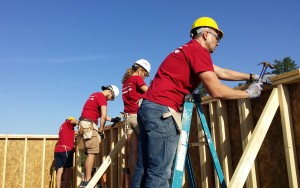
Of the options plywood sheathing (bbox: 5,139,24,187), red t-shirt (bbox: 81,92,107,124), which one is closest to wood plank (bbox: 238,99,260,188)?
red t-shirt (bbox: 81,92,107,124)

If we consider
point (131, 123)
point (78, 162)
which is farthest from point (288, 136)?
point (78, 162)

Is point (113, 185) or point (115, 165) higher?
point (115, 165)

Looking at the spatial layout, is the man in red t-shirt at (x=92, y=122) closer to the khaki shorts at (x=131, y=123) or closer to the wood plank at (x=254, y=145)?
the khaki shorts at (x=131, y=123)

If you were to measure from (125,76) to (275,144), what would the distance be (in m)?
2.45

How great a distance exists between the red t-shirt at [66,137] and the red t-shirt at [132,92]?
3.62 meters

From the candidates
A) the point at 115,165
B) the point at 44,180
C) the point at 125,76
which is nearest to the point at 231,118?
the point at 125,76

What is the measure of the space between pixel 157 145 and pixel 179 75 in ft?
1.97

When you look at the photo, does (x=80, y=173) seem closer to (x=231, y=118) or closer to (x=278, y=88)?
(x=231, y=118)

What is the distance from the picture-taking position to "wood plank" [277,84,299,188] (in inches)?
119

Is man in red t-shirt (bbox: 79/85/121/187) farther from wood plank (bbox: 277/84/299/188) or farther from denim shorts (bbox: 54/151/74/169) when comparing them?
wood plank (bbox: 277/84/299/188)

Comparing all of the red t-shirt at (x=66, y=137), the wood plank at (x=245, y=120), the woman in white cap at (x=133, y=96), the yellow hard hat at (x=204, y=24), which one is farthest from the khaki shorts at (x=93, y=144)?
the yellow hard hat at (x=204, y=24)

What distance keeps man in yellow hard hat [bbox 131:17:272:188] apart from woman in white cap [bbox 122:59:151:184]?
6.41ft

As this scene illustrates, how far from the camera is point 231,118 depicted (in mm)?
3902

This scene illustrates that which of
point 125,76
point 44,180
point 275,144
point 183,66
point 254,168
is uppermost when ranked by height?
point 125,76
